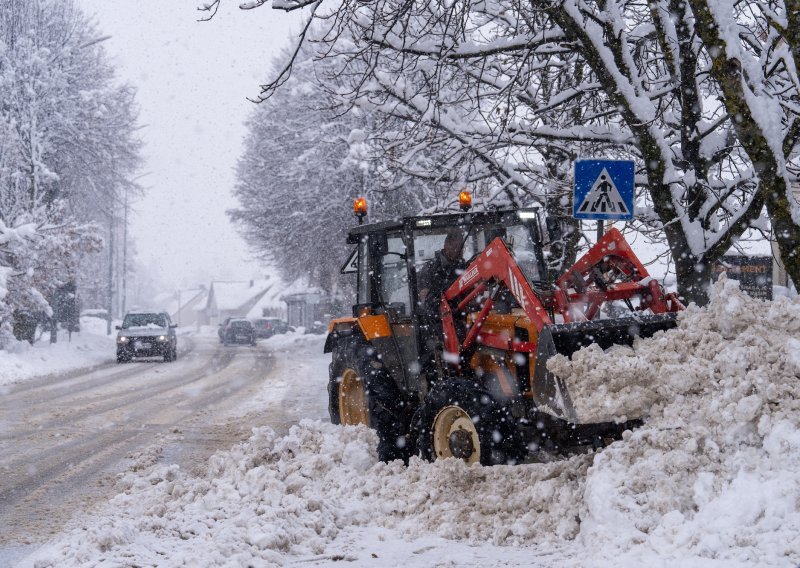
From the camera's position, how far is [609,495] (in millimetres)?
4395

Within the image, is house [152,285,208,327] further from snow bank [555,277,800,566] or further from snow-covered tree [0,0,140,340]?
snow bank [555,277,800,566]

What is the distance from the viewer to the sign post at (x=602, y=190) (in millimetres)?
8000

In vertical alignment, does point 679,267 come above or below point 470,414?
above

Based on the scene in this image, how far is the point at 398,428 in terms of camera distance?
746cm

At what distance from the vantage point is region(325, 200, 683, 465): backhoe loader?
18.8ft

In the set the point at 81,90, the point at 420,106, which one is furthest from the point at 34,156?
the point at 420,106

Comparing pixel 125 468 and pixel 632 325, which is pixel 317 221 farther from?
pixel 632 325

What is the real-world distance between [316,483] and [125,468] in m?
2.34

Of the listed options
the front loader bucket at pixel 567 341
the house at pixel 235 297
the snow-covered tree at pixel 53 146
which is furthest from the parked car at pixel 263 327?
the front loader bucket at pixel 567 341

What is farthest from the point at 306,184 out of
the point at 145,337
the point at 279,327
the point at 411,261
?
the point at 279,327

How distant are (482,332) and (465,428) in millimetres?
820

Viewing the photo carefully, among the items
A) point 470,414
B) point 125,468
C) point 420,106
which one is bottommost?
point 125,468

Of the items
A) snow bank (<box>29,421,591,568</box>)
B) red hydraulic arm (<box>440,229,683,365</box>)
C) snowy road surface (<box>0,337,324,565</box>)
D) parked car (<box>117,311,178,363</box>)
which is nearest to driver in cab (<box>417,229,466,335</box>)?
red hydraulic arm (<box>440,229,683,365</box>)

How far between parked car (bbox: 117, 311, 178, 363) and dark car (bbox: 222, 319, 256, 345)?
46.8ft
